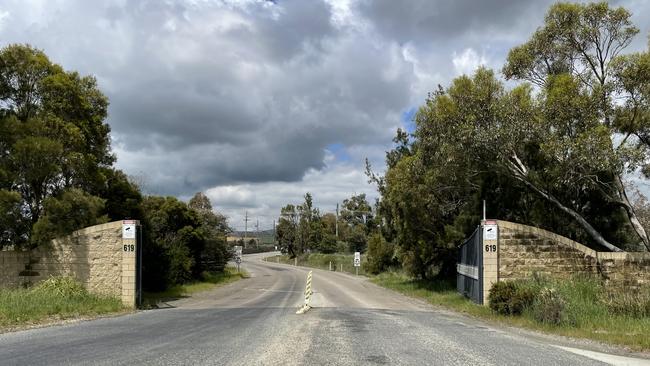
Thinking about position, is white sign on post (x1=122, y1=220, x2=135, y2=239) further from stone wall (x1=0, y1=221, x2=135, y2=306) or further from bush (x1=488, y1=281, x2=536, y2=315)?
bush (x1=488, y1=281, x2=536, y2=315)

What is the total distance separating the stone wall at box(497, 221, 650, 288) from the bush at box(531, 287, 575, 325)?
385 cm

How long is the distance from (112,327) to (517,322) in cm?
1102

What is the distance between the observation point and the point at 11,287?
19.8 m

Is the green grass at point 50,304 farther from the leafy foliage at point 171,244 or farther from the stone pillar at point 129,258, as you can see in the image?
the leafy foliage at point 171,244

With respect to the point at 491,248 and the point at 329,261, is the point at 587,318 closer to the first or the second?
the point at 491,248

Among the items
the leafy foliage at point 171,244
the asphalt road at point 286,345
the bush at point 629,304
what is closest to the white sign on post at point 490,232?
the bush at point 629,304

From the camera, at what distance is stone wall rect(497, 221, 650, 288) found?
1941 cm

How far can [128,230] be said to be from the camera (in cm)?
2036

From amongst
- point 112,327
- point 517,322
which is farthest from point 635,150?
point 112,327

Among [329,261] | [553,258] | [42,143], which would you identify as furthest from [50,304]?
[329,261]

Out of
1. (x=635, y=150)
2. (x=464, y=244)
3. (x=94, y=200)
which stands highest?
(x=635, y=150)

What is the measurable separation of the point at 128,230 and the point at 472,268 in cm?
1303

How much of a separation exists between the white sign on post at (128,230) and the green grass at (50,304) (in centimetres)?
219

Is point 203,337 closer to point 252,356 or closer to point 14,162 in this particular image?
point 252,356
